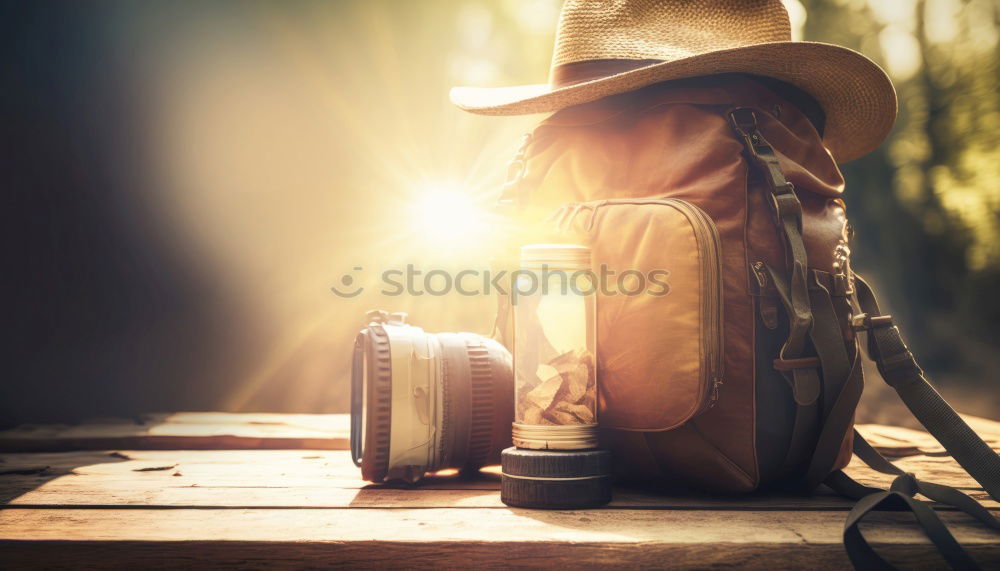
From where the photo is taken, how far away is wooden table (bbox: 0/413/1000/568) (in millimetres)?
918

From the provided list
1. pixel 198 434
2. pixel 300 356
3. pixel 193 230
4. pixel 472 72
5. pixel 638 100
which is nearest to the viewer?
pixel 638 100

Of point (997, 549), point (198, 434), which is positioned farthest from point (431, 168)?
point (997, 549)

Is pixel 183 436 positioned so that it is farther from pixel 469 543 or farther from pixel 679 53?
pixel 679 53

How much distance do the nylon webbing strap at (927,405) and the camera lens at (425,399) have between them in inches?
23.6

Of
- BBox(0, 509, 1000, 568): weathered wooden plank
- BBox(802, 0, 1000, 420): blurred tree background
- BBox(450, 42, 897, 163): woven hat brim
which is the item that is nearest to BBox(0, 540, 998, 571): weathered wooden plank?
BBox(0, 509, 1000, 568): weathered wooden plank

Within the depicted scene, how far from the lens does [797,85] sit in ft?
4.36

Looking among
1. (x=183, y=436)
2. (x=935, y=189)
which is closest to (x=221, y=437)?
(x=183, y=436)

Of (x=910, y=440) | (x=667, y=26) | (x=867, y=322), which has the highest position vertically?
(x=667, y=26)

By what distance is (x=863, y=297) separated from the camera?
1.29 meters

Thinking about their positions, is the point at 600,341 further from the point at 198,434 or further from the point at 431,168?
the point at 431,168

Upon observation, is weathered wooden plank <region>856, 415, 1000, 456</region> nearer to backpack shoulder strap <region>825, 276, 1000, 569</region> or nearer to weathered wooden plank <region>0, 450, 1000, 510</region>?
weathered wooden plank <region>0, 450, 1000, 510</region>

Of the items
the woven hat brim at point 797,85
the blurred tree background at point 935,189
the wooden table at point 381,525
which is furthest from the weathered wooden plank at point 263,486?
the blurred tree background at point 935,189

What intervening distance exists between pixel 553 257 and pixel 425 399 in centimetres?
34

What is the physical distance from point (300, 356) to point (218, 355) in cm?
33
